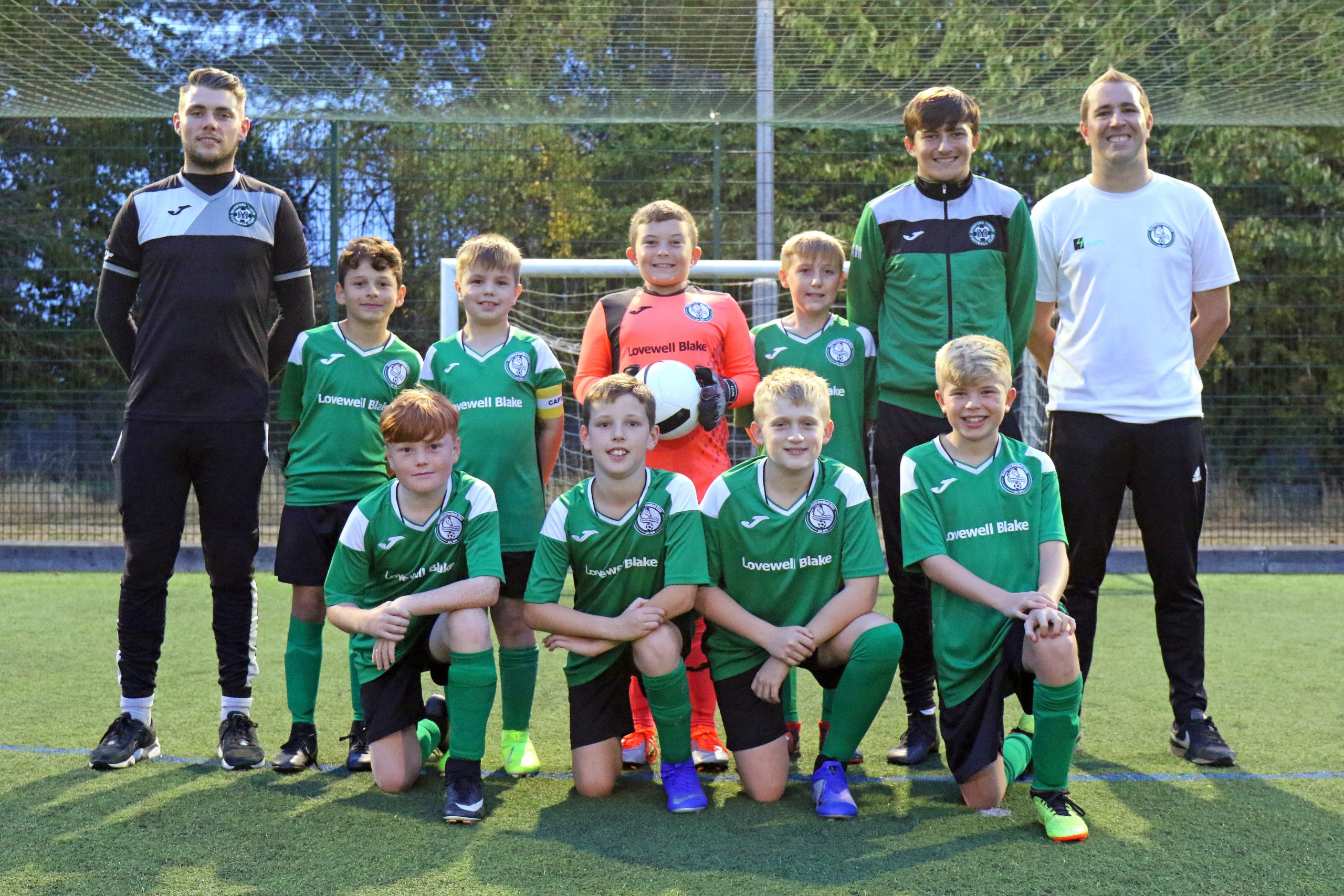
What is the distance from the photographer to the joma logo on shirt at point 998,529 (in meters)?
2.82

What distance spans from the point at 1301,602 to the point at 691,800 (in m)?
4.69

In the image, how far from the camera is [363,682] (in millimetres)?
2986

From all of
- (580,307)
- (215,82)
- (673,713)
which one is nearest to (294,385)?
(215,82)

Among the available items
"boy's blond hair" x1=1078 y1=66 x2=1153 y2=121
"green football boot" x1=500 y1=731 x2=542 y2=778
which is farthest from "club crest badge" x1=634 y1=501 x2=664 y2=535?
"boy's blond hair" x1=1078 y1=66 x2=1153 y2=121

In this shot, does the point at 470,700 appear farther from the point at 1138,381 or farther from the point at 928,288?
the point at 1138,381

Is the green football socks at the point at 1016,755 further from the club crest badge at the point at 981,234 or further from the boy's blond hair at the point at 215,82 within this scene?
the boy's blond hair at the point at 215,82

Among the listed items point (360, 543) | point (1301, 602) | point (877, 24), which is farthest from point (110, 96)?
point (1301, 602)

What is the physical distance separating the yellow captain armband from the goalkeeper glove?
1.39ft

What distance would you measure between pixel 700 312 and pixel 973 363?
89 cm

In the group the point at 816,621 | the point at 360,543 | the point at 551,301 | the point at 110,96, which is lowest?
the point at 816,621

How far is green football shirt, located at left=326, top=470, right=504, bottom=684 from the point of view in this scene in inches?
116

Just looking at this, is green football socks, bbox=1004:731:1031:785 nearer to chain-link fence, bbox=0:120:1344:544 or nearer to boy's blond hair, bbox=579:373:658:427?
boy's blond hair, bbox=579:373:658:427

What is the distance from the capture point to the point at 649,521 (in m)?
2.91

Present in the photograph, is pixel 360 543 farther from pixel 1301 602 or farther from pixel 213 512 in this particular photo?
pixel 1301 602
